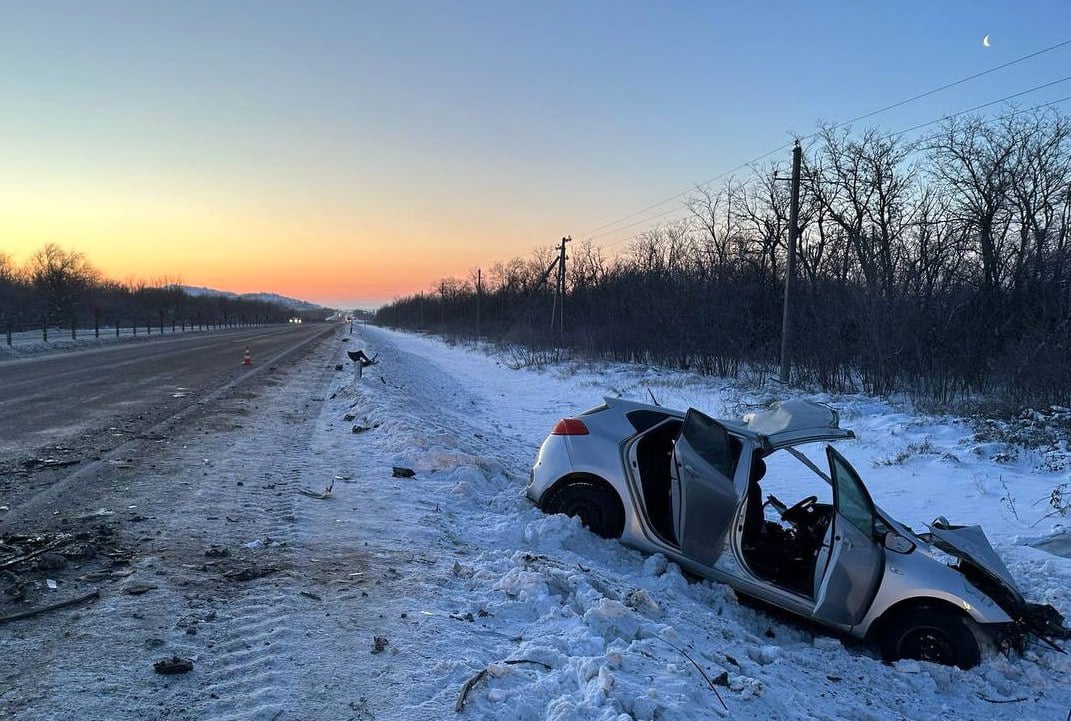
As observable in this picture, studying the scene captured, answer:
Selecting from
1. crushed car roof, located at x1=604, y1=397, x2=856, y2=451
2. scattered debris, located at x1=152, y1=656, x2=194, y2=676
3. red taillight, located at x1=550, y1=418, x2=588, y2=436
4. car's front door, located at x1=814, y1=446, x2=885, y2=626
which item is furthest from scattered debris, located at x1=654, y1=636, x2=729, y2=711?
scattered debris, located at x1=152, y1=656, x2=194, y2=676

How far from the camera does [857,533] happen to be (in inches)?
181

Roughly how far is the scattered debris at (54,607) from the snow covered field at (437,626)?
4.6 inches

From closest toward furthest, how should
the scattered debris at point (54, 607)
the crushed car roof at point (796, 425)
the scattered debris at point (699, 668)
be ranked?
the scattered debris at point (699, 668), the scattered debris at point (54, 607), the crushed car roof at point (796, 425)

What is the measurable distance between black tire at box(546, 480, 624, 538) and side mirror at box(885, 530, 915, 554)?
212 cm

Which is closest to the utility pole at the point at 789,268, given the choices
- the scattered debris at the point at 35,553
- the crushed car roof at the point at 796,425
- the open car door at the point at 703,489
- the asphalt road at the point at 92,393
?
the crushed car roof at the point at 796,425

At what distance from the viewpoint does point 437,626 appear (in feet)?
12.6

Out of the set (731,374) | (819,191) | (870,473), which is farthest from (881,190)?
(870,473)

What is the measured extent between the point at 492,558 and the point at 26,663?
3004 mm

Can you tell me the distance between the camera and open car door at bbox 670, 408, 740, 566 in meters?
5.06

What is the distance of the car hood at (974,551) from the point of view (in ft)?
14.9

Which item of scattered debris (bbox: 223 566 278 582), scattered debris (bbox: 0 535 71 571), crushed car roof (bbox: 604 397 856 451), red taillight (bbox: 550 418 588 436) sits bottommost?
scattered debris (bbox: 223 566 278 582)

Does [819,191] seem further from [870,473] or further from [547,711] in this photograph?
[547,711]

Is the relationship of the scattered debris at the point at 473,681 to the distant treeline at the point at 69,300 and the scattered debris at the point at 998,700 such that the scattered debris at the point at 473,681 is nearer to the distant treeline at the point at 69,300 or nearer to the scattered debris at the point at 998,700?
the scattered debris at the point at 998,700

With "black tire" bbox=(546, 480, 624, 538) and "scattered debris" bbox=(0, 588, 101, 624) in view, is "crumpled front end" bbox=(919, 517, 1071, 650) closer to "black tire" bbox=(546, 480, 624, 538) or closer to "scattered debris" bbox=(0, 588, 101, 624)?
"black tire" bbox=(546, 480, 624, 538)
